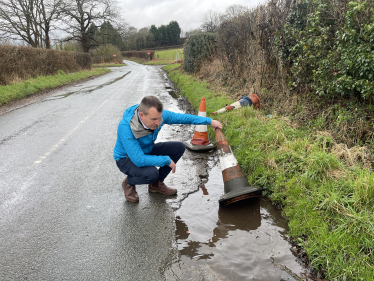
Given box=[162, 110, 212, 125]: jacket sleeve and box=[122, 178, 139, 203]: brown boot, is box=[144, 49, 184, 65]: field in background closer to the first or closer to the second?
box=[162, 110, 212, 125]: jacket sleeve

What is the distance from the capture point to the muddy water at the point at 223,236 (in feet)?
8.47

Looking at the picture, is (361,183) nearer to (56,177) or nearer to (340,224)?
(340,224)

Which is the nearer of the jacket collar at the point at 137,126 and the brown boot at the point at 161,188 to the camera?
the jacket collar at the point at 137,126

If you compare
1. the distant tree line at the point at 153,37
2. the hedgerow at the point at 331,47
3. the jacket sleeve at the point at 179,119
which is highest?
the distant tree line at the point at 153,37

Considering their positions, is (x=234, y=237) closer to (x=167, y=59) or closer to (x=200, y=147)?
(x=200, y=147)

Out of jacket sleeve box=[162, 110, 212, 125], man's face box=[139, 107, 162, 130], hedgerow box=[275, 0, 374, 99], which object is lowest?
jacket sleeve box=[162, 110, 212, 125]

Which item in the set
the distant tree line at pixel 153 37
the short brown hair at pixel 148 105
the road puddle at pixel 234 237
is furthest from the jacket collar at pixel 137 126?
the distant tree line at pixel 153 37

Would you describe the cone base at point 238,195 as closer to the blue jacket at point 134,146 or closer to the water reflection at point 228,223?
the water reflection at point 228,223

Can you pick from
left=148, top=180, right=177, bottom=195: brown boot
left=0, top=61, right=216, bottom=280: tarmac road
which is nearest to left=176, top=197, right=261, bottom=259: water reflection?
left=0, top=61, right=216, bottom=280: tarmac road

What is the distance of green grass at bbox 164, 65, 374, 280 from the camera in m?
2.55

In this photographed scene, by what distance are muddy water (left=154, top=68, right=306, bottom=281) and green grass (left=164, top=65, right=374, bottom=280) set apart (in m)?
0.22

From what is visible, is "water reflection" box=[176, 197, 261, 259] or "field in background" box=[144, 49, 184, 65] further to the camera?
"field in background" box=[144, 49, 184, 65]

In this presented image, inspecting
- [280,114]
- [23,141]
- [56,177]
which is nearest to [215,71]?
[280,114]

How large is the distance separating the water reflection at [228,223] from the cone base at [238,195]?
0.15 meters
